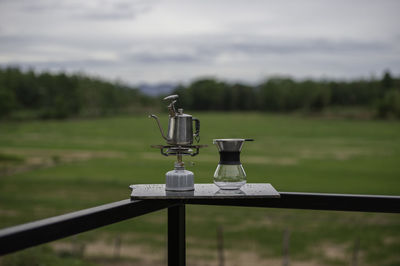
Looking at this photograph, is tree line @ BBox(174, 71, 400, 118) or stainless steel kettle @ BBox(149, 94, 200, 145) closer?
stainless steel kettle @ BBox(149, 94, 200, 145)

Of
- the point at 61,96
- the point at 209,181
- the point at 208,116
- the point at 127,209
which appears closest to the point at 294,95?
the point at 208,116

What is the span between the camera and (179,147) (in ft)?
6.70

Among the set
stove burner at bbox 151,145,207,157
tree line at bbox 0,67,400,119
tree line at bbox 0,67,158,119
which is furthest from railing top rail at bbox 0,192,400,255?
tree line at bbox 0,67,400,119

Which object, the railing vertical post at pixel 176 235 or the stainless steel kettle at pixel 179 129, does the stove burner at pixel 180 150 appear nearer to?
the stainless steel kettle at pixel 179 129

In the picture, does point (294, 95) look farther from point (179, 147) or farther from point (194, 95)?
point (179, 147)

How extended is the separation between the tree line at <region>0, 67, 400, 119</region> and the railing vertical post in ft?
215

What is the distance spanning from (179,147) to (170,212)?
0.27 meters

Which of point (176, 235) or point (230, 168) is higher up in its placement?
point (230, 168)

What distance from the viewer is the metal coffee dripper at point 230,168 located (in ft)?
6.63

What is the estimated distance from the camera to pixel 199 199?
2016mm

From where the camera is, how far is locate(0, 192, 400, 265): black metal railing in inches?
54.4

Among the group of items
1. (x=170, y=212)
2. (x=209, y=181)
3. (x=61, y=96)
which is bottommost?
(x=209, y=181)

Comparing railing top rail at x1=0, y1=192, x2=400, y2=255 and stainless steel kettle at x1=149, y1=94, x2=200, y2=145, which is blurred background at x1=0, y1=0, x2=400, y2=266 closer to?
stainless steel kettle at x1=149, y1=94, x2=200, y2=145

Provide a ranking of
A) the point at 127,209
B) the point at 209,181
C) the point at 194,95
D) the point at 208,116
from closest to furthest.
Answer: the point at 127,209
the point at 209,181
the point at 194,95
the point at 208,116
